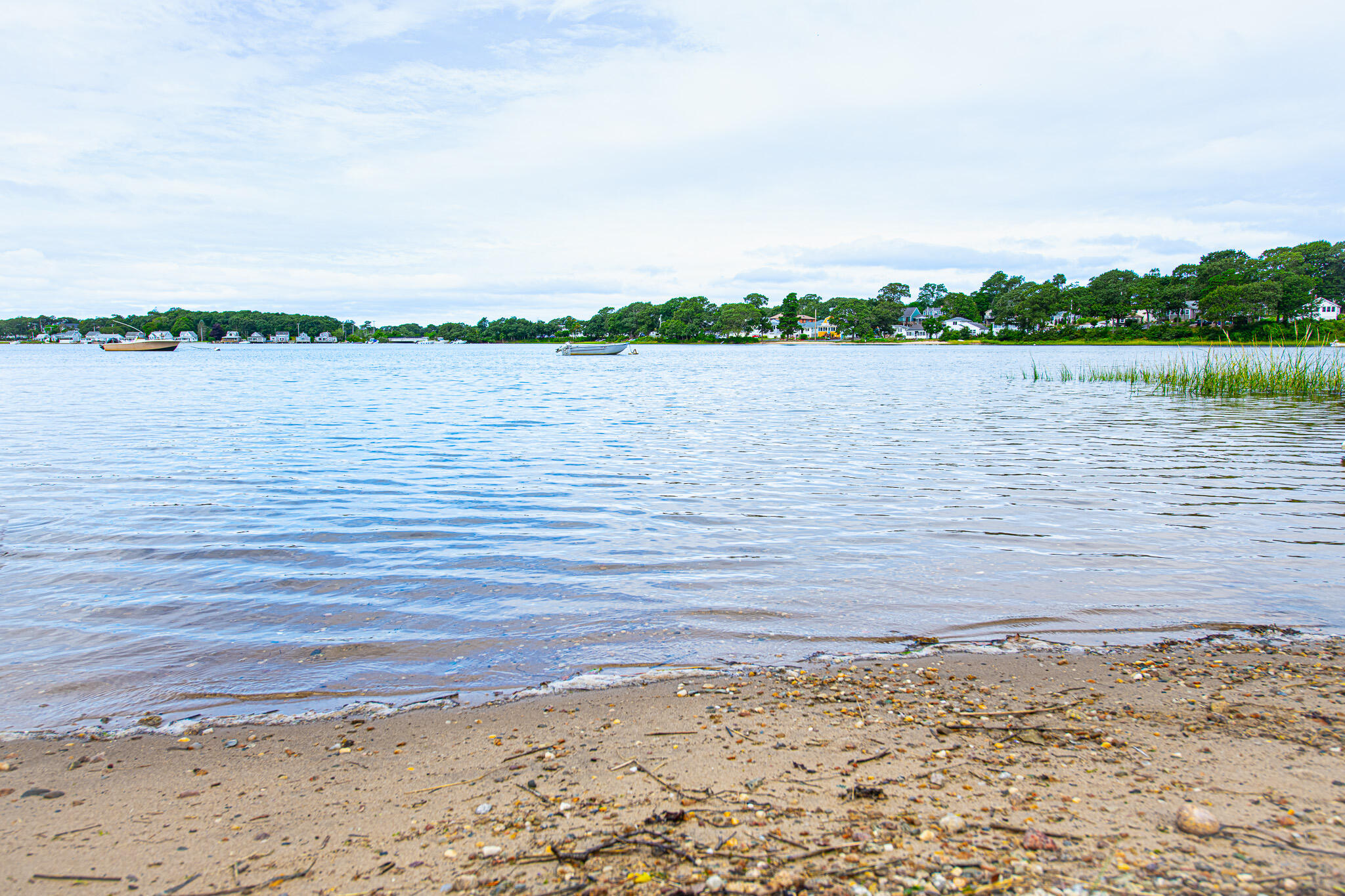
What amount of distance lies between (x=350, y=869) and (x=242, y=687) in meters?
2.98

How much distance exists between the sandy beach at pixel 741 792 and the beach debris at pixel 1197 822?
0.05 metres

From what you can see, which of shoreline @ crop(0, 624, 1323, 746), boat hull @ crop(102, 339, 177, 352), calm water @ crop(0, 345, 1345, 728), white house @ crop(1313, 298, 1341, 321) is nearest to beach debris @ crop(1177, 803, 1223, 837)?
shoreline @ crop(0, 624, 1323, 746)

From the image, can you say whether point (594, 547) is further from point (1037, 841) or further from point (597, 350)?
point (597, 350)

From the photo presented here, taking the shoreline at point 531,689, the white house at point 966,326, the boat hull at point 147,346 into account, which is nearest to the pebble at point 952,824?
the shoreline at point 531,689

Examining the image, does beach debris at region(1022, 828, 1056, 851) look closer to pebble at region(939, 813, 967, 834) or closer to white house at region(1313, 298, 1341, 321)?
pebble at region(939, 813, 967, 834)

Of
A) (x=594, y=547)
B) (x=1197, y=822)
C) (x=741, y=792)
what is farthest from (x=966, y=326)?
(x=741, y=792)

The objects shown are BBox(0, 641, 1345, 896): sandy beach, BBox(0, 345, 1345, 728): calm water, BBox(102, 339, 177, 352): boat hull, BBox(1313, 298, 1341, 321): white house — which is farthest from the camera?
BBox(102, 339, 177, 352): boat hull

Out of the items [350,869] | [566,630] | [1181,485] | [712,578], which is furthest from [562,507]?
[1181,485]

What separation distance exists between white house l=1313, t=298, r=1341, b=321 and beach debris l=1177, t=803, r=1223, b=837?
493 ft

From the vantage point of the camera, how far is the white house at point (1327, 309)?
118750 millimetres

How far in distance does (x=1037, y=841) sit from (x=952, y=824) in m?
0.36

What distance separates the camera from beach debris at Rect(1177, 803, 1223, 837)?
3.38 m

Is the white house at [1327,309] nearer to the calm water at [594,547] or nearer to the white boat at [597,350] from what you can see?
the white boat at [597,350]

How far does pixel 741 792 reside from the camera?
3.91 metres
